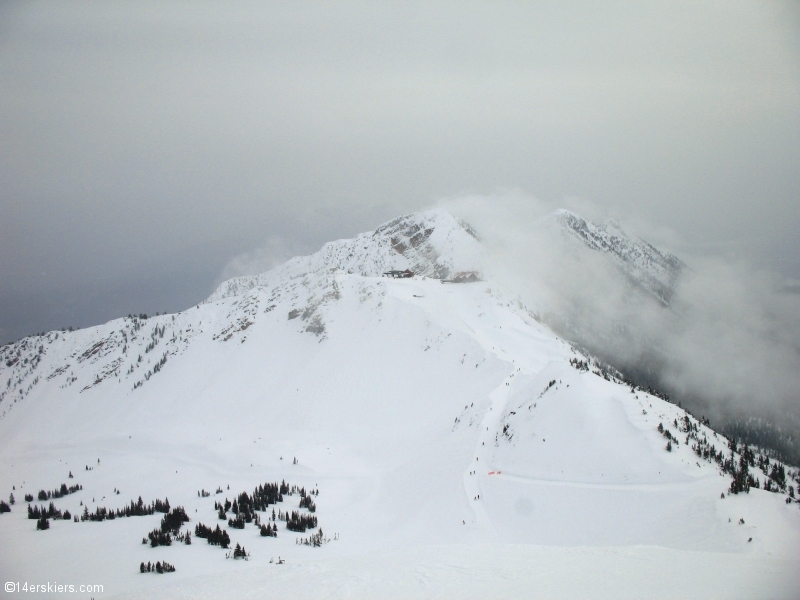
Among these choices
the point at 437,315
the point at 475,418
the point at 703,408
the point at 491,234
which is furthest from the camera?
the point at 491,234

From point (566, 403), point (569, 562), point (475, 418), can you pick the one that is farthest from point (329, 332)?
point (569, 562)

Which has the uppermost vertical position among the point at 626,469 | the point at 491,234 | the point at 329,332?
the point at 491,234

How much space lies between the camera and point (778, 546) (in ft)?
42.2

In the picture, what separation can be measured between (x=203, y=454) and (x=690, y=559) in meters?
41.5

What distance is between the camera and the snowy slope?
488 inches

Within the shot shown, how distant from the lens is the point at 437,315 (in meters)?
61.4

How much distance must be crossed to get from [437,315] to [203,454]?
114 feet

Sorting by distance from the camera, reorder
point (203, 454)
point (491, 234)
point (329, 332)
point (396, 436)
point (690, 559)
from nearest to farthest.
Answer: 1. point (690, 559)
2. point (396, 436)
3. point (203, 454)
4. point (329, 332)
5. point (491, 234)

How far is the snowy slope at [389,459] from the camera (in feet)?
40.7

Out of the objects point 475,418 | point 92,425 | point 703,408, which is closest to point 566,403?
point 475,418

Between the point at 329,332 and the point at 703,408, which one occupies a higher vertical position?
the point at 329,332

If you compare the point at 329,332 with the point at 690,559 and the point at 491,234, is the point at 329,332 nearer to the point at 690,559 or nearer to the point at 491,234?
the point at 690,559

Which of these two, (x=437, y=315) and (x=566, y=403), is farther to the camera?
(x=437, y=315)

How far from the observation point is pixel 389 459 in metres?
34.1
